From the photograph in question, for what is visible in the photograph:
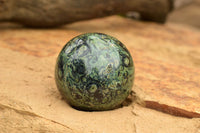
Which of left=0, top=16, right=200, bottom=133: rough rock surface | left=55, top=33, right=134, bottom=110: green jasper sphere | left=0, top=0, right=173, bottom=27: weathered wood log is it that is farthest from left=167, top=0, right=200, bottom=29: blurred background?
left=55, top=33, right=134, bottom=110: green jasper sphere

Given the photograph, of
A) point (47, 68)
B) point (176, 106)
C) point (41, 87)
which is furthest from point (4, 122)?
point (176, 106)

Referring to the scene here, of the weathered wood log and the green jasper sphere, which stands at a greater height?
the weathered wood log

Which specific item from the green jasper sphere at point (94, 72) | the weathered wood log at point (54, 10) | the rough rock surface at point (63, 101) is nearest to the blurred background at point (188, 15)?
the weathered wood log at point (54, 10)

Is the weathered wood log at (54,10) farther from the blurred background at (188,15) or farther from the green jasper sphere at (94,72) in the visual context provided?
the blurred background at (188,15)

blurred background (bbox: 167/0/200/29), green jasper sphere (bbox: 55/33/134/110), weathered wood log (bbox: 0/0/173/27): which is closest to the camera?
green jasper sphere (bbox: 55/33/134/110)

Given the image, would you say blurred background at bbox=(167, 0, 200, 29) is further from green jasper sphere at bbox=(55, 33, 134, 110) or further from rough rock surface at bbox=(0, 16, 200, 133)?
green jasper sphere at bbox=(55, 33, 134, 110)

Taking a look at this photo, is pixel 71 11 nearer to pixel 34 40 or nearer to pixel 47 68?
pixel 34 40
